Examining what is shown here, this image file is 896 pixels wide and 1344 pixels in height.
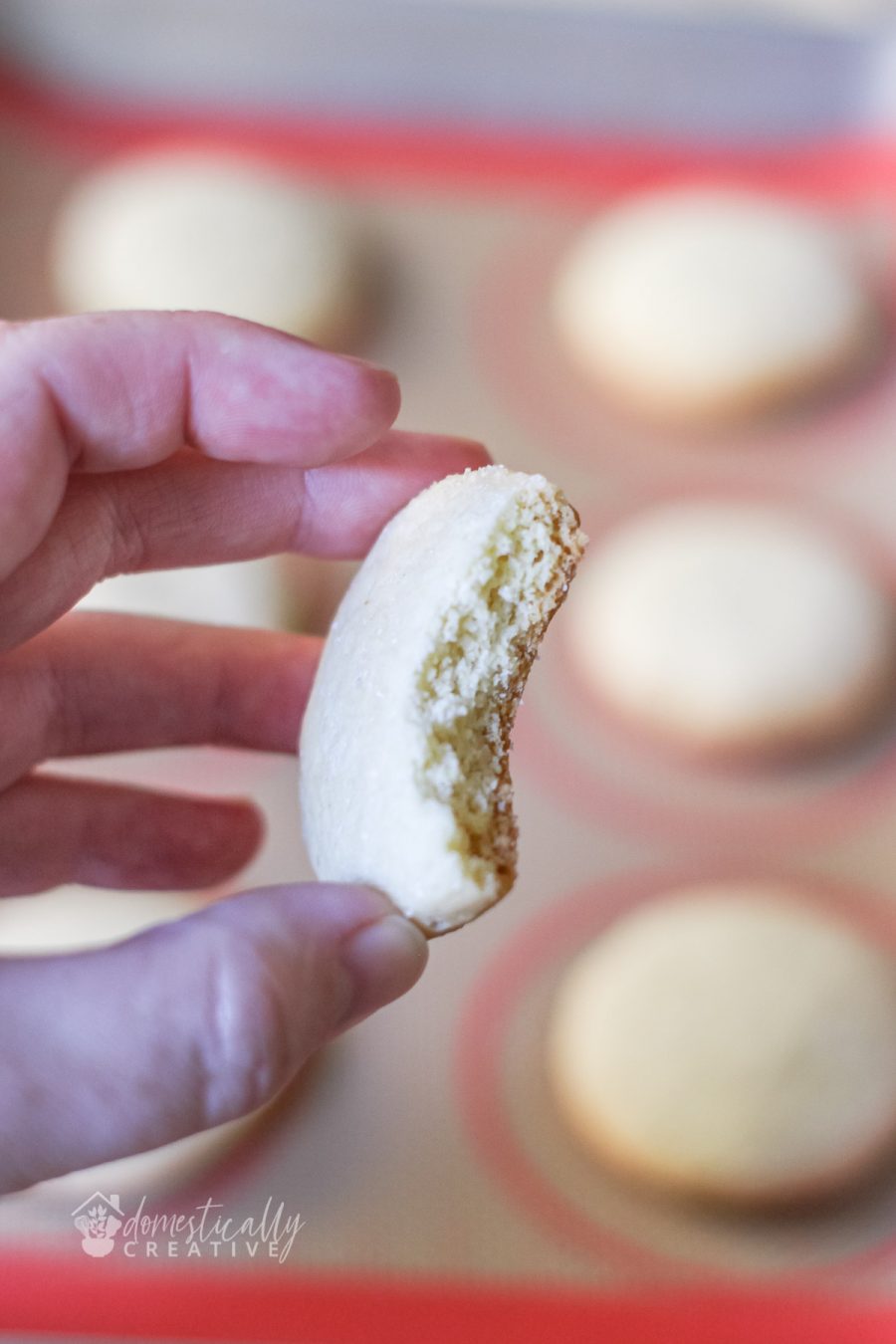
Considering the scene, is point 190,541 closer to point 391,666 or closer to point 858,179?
point 391,666

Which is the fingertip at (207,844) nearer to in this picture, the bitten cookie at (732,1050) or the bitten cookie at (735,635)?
the bitten cookie at (732,1050)

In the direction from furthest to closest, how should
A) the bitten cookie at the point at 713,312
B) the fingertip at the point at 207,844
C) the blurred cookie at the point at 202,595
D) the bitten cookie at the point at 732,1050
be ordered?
1. the bitten cookie at the point at 713,312
2. the blurred cookie at the point at 202,595
3. the bitten cookie at the point at 732,1050
4. the fingertip at the point at 207,844

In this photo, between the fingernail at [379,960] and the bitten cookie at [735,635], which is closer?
the fingernail at [379,960]

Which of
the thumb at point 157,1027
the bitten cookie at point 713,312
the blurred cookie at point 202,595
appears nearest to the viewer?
the thumb at point 157,1027

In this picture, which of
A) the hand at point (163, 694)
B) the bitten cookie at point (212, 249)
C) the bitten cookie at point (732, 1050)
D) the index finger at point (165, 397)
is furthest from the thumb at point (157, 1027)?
the bitten cookie at point (212, 249)

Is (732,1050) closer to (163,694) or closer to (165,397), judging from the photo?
(163,694)

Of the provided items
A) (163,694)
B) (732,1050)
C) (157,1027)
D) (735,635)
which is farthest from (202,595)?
(157,1027)
